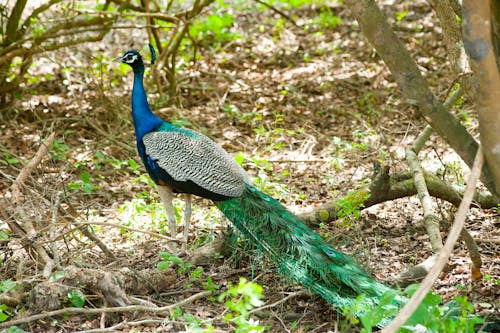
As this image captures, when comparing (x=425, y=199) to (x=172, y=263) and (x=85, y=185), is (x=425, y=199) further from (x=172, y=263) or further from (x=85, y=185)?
(x=85, y=185)

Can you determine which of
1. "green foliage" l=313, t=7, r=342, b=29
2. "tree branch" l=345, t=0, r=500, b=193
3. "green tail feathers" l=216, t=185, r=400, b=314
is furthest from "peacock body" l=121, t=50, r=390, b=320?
"green foliage" l=313, t=7, r=342, b=29

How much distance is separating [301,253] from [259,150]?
11.5ft

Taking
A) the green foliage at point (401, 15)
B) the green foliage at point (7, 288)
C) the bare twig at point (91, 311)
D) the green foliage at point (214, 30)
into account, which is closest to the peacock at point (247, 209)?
the bare twig at point (91, 311)

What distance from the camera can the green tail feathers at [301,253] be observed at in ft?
13.2

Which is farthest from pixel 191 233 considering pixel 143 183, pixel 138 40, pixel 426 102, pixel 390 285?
pixel 138 40

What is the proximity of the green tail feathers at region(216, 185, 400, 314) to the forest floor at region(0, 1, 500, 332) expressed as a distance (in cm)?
15

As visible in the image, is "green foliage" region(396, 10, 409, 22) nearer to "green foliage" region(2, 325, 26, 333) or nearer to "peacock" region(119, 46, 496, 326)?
"peacock" region(119, 46, 496, 326)

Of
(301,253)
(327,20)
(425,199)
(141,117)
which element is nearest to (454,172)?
(425,199)

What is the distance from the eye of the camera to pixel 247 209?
498 cm

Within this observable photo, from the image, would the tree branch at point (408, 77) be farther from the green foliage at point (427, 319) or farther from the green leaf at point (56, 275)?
the green leaf at point (56, 275)

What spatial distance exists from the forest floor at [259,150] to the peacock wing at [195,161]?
378 mm

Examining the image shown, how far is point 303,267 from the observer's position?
4371mm

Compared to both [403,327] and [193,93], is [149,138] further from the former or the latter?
[193,93]

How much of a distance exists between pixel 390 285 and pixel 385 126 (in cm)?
407
